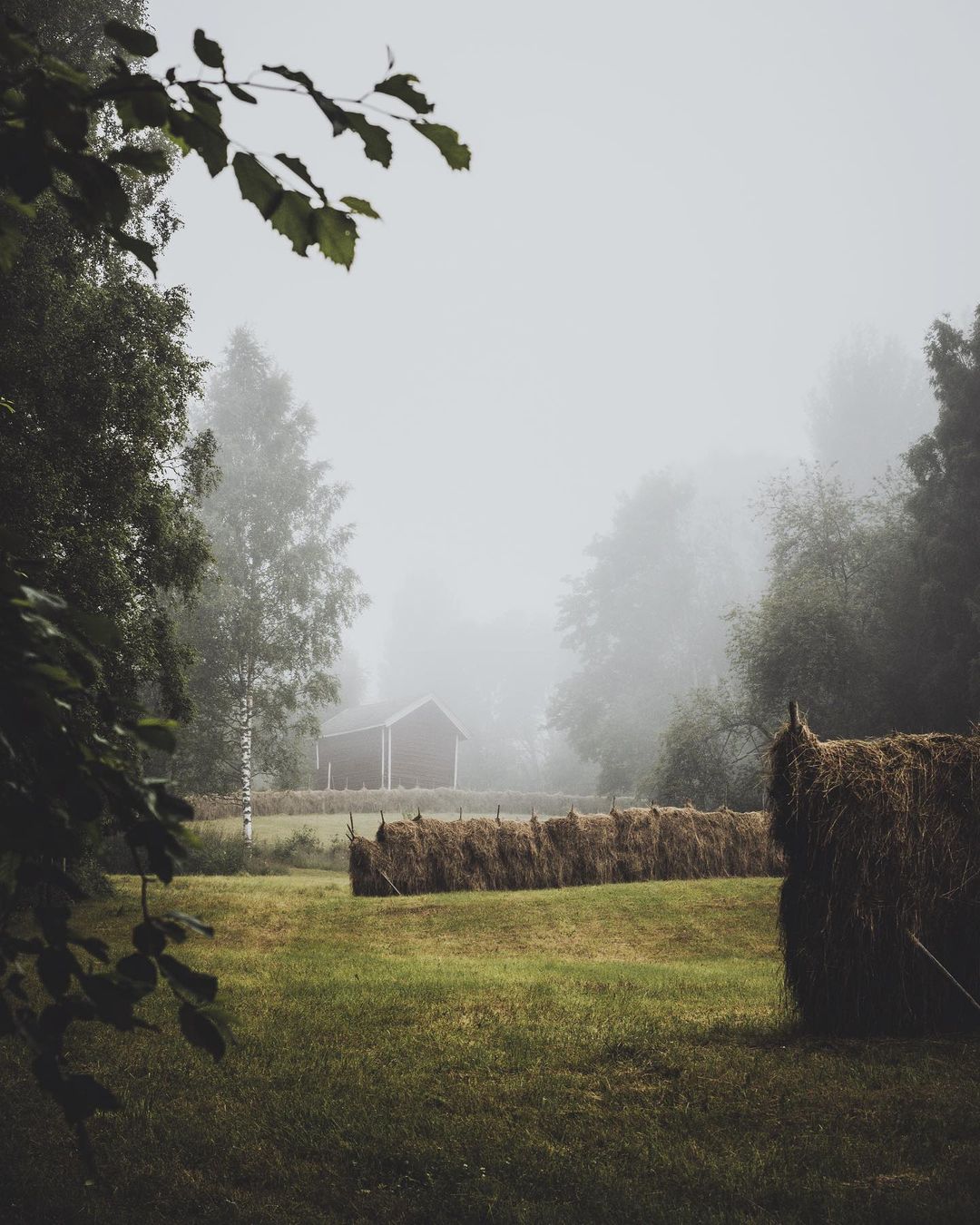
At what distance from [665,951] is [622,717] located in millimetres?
39739

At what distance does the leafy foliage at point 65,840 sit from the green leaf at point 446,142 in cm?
Result: 105

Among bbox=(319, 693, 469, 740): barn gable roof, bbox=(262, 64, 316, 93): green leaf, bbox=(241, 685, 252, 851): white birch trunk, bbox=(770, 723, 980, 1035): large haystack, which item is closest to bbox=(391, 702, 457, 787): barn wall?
bbox=(319, 693, 469, 740): barn gable roof

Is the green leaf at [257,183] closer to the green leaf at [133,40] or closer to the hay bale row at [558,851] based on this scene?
the green leaf at [133,40]

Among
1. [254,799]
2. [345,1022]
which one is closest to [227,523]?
[254,799]

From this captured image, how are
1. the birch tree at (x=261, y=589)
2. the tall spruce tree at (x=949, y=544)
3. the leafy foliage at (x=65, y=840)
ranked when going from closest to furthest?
the leafy foliage at (x=65, y=840) → the tall spruce tree at (x=949, y=544) → the birch tree at (x=261, y=589)

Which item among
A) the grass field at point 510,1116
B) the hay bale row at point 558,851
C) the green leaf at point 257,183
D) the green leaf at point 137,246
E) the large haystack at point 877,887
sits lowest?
the hay bale row at point 558,851

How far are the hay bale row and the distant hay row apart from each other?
7.08 m

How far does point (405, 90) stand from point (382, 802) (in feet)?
122

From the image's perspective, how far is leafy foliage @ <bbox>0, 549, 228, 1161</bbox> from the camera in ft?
3.84

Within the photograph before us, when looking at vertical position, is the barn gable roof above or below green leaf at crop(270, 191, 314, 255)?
below

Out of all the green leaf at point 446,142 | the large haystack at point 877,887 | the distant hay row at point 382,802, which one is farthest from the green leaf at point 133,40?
the distant hay row at point 382,802

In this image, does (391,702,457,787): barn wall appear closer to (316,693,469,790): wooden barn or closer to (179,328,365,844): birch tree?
(316,693,469,790): wooden barn

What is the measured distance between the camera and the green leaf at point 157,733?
121 centimetres

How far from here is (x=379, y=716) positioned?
47.2 meters
